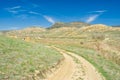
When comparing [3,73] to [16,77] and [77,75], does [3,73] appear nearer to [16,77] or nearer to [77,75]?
[16,77]

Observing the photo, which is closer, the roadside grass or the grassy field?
the roadside grass

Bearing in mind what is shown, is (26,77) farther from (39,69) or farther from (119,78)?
(119,78)

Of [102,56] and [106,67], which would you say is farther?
[102,56]

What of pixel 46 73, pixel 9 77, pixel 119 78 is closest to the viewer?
pixel 9 77

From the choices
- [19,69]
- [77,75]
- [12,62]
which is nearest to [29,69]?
[19,69]

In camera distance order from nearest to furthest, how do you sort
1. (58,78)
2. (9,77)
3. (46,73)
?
(9,77) < (58,78) < (46,73)

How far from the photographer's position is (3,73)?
2075cm

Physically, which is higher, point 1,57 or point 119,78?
point 1,57

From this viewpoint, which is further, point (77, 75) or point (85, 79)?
point (77, 75)

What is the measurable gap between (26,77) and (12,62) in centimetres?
535

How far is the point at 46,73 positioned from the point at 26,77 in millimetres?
3839

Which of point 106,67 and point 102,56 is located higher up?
point 102,56

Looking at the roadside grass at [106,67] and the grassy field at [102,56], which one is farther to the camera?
the grassy field at [102,56]

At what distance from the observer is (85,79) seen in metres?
23.2
